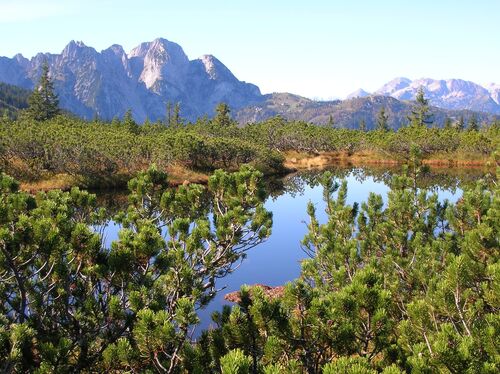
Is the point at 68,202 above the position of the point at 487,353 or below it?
above

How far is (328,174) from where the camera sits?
15164mm

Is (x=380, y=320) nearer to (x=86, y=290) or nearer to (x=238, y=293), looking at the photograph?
(x=238, y=293)

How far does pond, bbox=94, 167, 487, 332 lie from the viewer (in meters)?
28.0

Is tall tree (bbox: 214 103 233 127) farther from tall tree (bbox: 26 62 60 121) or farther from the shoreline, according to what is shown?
tall tree (bbox: 26 62 60 121)

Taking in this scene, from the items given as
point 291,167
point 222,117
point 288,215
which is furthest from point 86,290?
point 222,117

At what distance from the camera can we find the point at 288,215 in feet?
152

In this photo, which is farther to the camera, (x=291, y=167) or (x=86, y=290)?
(x=291, y=167)

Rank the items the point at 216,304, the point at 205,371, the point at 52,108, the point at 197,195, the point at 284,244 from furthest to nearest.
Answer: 1. the point at 52,108
2. the point at 284,244
3. the point at 216,304
4. the point at 197,195
5. the point at 205,371

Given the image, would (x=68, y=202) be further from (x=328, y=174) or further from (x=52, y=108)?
(x=52, y=108)

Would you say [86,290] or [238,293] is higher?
[86,290]

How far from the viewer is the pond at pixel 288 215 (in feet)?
91.7

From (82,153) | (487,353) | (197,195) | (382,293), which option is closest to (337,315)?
(382,293)

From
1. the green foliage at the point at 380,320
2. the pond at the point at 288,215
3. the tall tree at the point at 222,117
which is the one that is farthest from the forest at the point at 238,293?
the tall tree at the point at 222,117

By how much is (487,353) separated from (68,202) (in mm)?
7562
